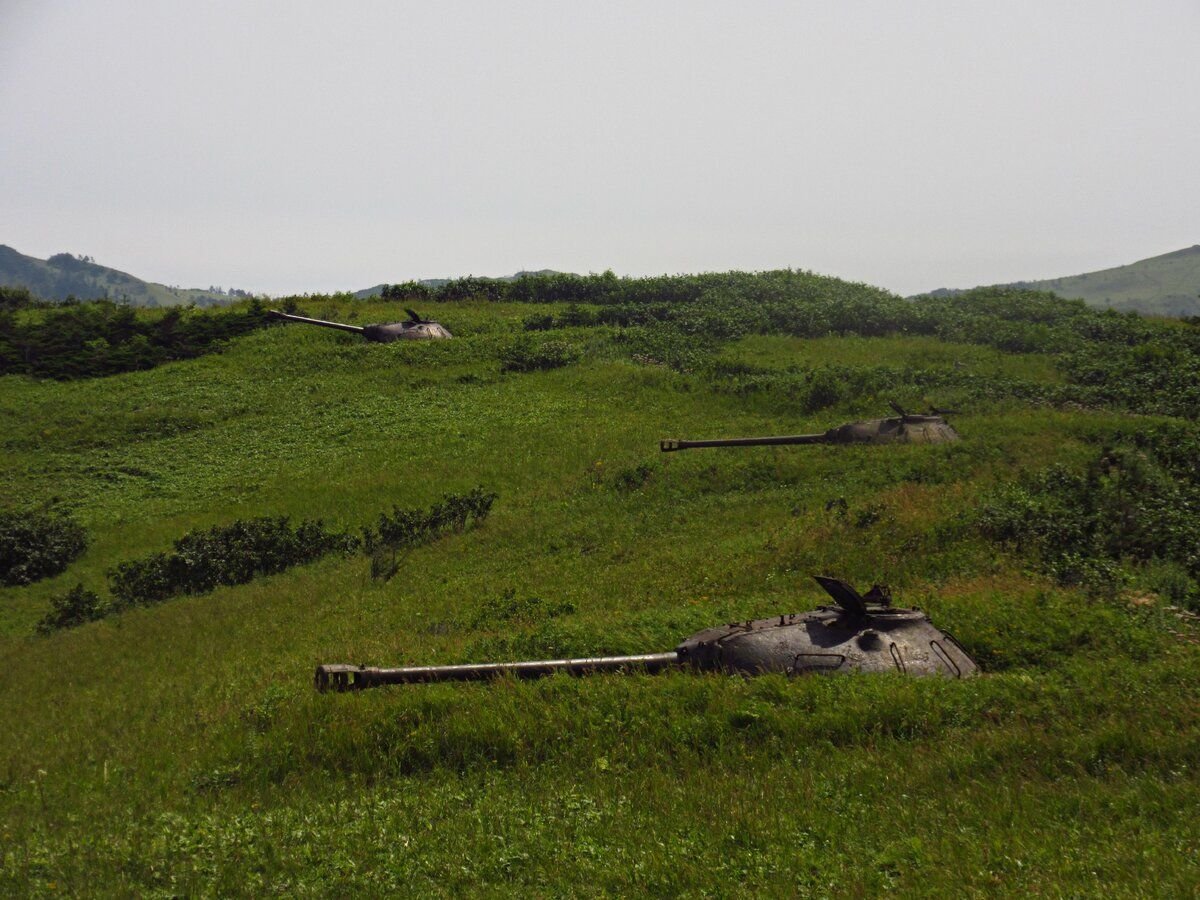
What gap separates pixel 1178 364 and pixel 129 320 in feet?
147

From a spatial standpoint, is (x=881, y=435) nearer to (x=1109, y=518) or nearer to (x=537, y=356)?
(x=1109, y=518)

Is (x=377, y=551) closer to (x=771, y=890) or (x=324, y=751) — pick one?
(x=324, y=751)

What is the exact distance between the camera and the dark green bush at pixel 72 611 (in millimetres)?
17938

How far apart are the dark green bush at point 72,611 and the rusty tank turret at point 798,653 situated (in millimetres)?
10380

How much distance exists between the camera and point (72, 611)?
18.1 metres

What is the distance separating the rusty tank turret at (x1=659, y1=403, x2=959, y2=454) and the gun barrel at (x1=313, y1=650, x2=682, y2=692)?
10616 millimetres

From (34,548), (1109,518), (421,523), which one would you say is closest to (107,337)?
(34,548)

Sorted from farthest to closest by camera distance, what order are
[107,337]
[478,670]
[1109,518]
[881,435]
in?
1. [107,337]
2. [881,435]
3. [1109,518]
4. [478,670]

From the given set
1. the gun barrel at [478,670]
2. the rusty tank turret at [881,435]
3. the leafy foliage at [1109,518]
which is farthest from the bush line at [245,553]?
the leafy foliage at [1109,518]

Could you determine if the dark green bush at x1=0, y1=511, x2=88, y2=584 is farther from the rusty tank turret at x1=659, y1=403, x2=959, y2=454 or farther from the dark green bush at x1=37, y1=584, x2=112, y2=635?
the rusty tank turret at x1=659, y1=403, x2=959, y2=454

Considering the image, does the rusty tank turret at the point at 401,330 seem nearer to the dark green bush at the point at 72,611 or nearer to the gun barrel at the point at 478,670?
the dark green bush at the point at 72,611

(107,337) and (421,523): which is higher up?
(107,337)

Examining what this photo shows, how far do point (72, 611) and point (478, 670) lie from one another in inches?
476

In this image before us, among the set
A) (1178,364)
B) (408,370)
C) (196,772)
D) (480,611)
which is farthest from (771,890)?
(408,370)
